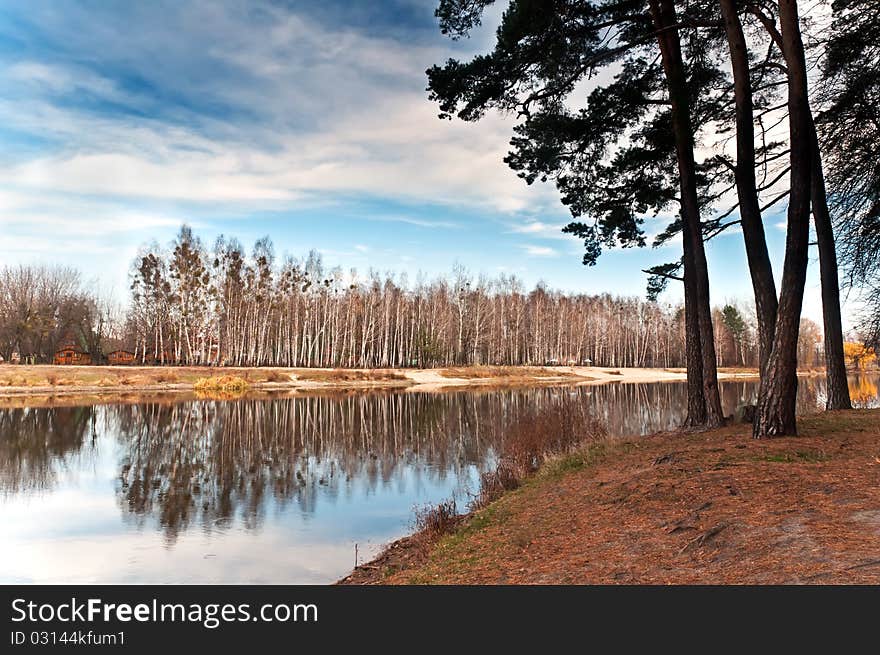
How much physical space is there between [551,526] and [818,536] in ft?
10.2

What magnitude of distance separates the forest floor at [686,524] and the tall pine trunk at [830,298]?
4626mm

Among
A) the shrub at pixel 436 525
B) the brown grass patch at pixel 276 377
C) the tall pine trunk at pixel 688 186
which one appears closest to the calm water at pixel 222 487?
the shrub at pixel 436 525

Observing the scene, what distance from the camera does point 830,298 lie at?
14930 mm

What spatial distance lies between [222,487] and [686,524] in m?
11.1

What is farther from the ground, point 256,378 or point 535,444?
point 256,378

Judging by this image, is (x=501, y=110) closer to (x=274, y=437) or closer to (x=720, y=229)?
(x=720, y=229)

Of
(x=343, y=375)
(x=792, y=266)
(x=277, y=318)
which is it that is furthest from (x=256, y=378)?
(x=792, y=266)

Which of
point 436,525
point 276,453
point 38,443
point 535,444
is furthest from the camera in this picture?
point 38,443

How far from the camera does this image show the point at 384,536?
1045 centimetres

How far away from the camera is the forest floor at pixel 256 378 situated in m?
Answer: 43.3

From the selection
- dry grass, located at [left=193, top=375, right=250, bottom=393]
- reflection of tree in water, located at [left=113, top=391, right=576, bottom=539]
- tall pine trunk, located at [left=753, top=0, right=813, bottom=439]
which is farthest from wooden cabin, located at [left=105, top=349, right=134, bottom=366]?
tall pine trunk, located at [left=753, top=0, right=813, bottom=439]

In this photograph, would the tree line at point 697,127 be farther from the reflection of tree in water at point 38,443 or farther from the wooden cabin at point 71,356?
the wooden cabin at point 71,356

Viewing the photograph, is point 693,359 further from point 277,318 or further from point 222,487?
point 277,318

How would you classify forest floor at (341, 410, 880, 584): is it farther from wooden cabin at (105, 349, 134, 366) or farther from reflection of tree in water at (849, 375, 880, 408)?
wooden cabin at (105, 349, 134, 366)
